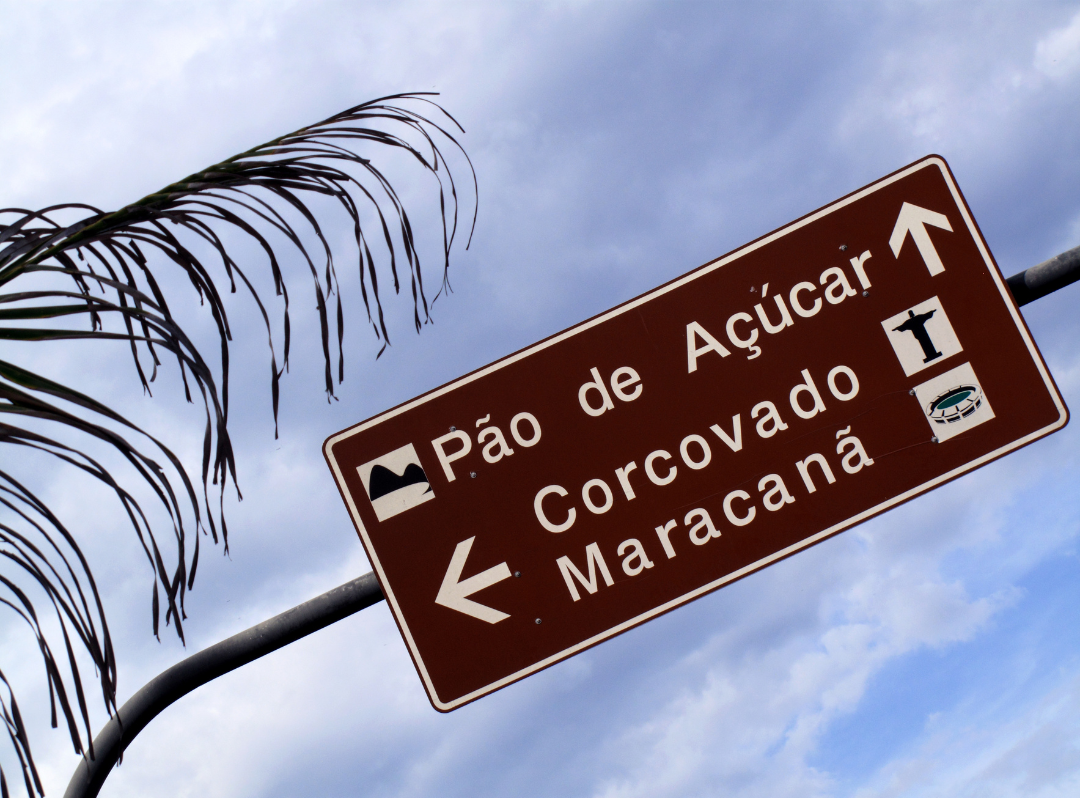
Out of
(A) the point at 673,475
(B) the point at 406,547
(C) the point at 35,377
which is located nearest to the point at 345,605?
(B) the point at 406,547

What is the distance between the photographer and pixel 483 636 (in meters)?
2.46

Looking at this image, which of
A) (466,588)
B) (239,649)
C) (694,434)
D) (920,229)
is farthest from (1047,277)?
(239,649)

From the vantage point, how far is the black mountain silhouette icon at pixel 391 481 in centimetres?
253

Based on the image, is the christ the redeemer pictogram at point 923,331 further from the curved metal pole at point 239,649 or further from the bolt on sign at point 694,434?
the curved metal pole at point 239,649

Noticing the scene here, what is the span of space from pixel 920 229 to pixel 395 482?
1.60 meters

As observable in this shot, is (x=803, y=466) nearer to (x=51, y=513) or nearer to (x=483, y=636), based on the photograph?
(x=483, y=636)

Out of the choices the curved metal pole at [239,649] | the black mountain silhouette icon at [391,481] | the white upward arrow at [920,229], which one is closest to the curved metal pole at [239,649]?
the curved metal pole at [239,649]

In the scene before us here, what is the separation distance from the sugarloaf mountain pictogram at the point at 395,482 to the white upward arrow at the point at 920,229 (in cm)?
144

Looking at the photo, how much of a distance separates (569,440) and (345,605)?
2.44 feet

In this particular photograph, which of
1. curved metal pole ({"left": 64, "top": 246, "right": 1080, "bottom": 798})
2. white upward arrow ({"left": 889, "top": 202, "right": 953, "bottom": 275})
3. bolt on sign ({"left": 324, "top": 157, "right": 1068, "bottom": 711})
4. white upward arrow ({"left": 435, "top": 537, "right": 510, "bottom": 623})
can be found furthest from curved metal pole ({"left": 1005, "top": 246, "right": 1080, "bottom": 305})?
curved metal pole ({"left": 64, "top": 246, "right": 1080, "bottom": 798})

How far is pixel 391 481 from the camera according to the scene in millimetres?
2535

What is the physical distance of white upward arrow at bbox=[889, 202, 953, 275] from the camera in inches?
101

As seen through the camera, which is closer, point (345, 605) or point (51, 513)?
Result: point (51, 513)

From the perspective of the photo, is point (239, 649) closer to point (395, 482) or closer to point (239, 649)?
point (239, 649)
